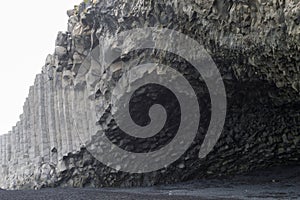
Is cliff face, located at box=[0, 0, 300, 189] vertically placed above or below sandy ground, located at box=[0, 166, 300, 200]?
above

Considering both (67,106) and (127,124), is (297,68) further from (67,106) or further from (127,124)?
(67,106)

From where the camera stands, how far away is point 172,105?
14.3m

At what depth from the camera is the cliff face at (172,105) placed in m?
10.2

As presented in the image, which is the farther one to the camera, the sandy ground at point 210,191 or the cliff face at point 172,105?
the sandy ground at point 210,191

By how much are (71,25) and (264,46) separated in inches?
367

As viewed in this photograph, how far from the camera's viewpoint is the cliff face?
10.2 meters

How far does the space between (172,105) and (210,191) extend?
339 centimetres

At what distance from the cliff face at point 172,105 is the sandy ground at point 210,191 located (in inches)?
27.0

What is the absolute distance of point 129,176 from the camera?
15742 mm

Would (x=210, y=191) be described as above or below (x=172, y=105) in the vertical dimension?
below

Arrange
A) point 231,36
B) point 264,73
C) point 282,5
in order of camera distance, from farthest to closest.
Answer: point 264,73
point 231,36
point 282,5

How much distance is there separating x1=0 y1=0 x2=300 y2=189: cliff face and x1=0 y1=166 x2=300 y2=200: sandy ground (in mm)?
686

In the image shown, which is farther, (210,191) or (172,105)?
(172,105)

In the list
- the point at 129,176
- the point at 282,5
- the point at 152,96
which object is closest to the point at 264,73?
the point at 282,5
